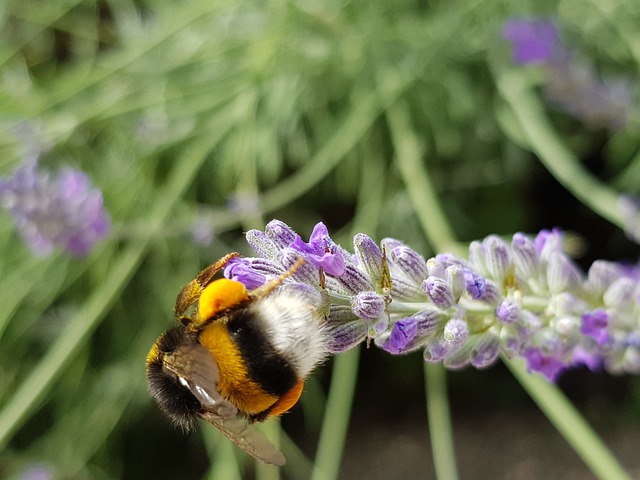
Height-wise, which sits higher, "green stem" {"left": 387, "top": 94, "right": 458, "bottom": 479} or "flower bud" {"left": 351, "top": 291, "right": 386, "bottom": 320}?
"flower bud" {"left": 351, "top": 291, "right": 386, "bottom": 320}

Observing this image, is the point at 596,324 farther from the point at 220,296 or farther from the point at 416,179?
the point at 416,179

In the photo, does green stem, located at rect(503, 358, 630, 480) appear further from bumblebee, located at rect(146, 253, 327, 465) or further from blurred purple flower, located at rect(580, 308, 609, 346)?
bumblebee, located at rect(146, 253, 327, 465)

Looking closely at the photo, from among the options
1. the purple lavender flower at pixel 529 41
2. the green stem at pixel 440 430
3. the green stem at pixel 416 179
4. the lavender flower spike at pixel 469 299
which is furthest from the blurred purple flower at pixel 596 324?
the purple lavender flower at pixel 529 41

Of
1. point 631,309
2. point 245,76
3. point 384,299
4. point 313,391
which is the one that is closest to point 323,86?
point 245,76

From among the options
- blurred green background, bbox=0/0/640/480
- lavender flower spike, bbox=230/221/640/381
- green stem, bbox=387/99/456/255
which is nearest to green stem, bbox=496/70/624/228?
blurred green background, bbox=0/0/640/480

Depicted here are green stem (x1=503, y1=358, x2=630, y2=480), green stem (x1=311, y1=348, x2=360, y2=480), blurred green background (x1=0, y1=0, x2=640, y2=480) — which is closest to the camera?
green stem (x1=503, y1=358, x2=630, y2=480)

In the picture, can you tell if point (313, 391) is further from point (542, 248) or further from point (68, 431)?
point (542, 248)
